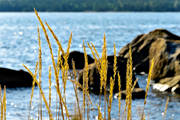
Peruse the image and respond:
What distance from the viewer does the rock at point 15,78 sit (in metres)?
17.1

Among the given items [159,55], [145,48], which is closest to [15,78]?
[159,55]

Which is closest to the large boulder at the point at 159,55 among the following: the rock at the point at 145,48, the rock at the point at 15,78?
the rock at the point at 145,48

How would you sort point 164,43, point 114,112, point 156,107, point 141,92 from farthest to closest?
point 164,43, point 141,92, point 156,107, point 114,112

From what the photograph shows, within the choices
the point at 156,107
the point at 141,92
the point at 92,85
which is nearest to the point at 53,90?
the point at 92,85

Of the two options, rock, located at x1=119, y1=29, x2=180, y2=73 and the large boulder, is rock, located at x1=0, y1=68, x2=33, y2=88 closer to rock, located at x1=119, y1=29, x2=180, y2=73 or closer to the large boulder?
the large boulder

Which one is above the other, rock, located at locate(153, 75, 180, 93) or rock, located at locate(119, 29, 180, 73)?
rock, located at locate(119, 29, 180, 73)

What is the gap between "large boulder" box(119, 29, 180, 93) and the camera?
17047mm

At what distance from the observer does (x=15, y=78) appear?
688 inches

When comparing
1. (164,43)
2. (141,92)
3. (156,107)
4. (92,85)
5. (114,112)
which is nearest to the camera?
(114,112)

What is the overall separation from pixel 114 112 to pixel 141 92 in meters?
2.87

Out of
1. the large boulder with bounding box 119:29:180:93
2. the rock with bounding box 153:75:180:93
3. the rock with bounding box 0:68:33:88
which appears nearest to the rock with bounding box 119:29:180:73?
the large boulder with bounding box 119:29:180:93

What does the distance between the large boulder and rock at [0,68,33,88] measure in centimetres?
633

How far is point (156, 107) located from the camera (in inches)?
535

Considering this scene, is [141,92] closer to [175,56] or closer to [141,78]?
[175,56]
